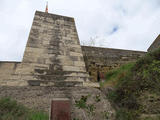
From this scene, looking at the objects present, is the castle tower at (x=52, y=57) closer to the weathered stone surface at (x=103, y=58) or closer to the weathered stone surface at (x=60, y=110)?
the weathered stone surface at (x=60, y=110)

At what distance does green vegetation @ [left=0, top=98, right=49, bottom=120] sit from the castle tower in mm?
538

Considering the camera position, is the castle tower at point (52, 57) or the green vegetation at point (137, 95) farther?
the castle tower at point (52, 57)

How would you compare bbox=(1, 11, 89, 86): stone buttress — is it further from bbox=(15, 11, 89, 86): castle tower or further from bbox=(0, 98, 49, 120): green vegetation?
bbox=(0, 98, 49, 120): green vegetation

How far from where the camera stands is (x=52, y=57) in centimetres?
316

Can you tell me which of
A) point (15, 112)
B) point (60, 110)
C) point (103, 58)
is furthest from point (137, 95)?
point (103, 58)

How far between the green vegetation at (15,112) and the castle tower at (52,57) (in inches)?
21.2

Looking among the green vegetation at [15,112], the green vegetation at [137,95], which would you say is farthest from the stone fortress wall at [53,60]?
the green vegetation at [137,95]

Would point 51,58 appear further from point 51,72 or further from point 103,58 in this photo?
point 103,58

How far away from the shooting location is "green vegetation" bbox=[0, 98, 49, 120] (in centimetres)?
184

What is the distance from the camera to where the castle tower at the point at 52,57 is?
8.79 ft

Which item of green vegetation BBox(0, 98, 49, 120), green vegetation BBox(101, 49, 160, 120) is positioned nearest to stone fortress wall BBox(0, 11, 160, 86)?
green vegetation BBox(0, 98, 49, 120)

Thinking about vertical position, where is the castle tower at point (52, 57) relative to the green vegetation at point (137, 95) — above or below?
above

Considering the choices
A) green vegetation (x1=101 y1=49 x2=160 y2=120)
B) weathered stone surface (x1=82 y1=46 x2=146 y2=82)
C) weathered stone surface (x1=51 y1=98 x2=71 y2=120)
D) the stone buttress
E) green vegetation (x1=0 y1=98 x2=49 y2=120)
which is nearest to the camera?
weathered stone surface (x1=51 y1=98 x2=71 y2=120)

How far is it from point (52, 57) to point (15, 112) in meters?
1.56
